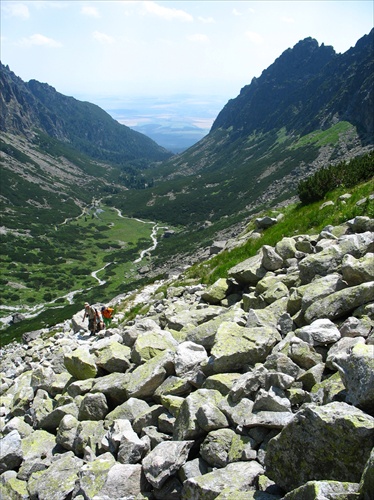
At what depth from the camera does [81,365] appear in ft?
38.0

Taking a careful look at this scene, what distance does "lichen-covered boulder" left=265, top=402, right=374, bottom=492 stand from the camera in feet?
14.8

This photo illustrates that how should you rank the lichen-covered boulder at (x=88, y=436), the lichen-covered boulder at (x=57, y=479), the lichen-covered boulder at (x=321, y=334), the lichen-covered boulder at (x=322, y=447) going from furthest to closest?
the lichen-covered boulder at (x=88, y=436), the lichen-covered boulder at (x=57, y=479), the lichen-covered boulder at (x=321, y=334), the lichen-covered boulder at (x=322, y=447)

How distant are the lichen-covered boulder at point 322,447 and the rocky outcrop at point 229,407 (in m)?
0.01

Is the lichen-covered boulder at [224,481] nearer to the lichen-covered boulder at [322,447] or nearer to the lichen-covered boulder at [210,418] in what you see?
the lichen-covered boulder at [322,447]

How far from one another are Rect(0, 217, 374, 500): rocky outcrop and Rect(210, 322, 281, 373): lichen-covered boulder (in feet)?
0.09

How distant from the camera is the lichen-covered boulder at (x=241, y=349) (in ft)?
26.1

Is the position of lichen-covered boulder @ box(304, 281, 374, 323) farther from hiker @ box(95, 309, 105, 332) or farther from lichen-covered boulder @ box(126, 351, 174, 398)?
hiker @ box(95, 309, 105, 332)

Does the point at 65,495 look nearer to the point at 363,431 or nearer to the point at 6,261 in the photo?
the point at 363,431

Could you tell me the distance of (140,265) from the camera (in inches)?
5915

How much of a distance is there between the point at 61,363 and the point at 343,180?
61.1 feet

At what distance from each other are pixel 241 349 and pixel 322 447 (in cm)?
337

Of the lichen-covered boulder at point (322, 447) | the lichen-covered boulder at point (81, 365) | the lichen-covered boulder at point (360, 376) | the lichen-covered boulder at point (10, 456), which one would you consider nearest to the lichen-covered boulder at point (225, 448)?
the lichen-covered boulder at point (322, 447)

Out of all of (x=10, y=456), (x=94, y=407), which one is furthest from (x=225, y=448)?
(x=10, y=456)

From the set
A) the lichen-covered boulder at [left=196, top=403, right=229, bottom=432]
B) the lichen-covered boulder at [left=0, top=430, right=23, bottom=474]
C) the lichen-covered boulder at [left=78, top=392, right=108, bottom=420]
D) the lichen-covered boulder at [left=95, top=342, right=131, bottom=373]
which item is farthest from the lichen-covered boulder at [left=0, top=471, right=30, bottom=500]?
the lichen-covered boulder at [left=196, top=403, right=229, bottom=432]
